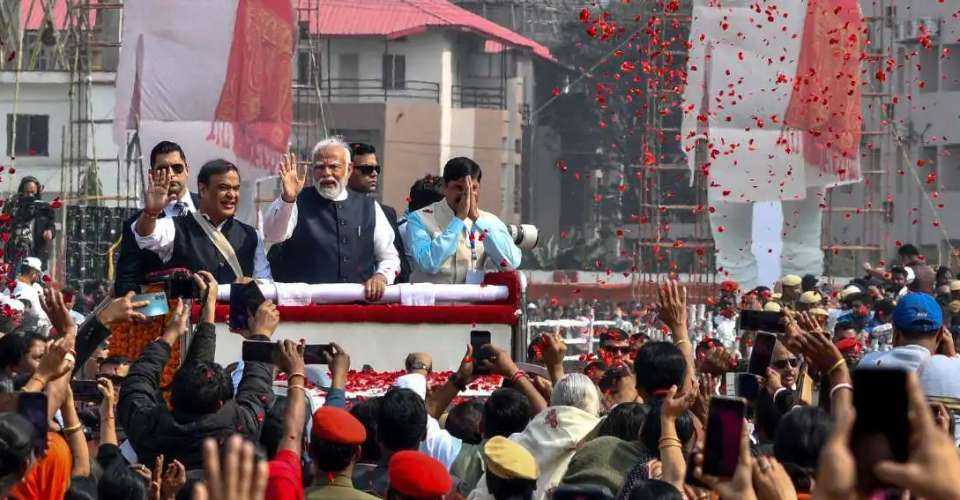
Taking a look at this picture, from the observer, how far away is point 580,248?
5666 centimetres

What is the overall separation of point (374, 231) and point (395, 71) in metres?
46.9

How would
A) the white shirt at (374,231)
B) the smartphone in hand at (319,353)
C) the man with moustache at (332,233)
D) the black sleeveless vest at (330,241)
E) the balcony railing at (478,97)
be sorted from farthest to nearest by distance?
the balcony railing at (478,97) → the black sleeveless vest at (330,241) → the man with moustache at (332,233) → the white shirt at (374,231) → the smartphone in hand at (319,353)

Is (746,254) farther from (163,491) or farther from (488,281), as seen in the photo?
(163,491)

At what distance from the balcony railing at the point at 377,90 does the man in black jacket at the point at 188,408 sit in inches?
1917

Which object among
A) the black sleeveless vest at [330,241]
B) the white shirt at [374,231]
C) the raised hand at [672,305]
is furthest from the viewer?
the black sleeveless vest at [330,241]

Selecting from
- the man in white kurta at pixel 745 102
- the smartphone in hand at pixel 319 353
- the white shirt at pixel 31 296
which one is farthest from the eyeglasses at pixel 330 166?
the man in white kurta at pixel 745 102

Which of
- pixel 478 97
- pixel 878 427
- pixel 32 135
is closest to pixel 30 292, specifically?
pixel 878 427

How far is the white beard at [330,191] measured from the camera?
10.1m

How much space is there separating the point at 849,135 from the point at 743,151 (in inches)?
52.4

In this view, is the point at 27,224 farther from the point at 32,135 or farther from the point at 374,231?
the point at 32,135

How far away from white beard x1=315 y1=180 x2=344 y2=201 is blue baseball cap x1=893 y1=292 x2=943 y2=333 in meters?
3.36

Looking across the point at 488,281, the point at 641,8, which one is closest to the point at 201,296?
the point at 488,281

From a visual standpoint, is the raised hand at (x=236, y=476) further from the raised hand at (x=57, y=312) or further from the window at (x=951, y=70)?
the window at (x=951, y=70)

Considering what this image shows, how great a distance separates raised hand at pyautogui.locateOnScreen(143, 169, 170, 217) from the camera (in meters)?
8.27
